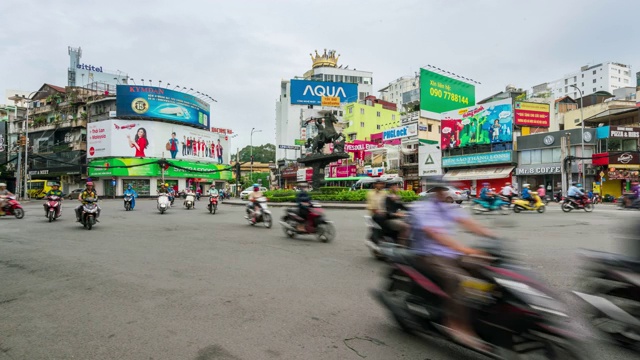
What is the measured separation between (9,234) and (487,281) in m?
12.8

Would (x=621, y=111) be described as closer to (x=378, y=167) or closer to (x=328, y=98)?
(x=378, y=167)

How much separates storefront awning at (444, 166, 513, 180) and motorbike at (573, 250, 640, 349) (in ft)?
102

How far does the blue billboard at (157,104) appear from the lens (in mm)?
47094

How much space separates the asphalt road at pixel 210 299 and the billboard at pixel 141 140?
138 ft

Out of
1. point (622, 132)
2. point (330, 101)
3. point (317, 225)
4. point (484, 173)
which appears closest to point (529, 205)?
point (317, 225)

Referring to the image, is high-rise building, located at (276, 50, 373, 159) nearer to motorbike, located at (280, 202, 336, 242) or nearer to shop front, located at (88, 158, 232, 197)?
shop front, located at (88, 158, 232, 197)

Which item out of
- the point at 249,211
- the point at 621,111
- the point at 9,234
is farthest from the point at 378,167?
the point at 9,234

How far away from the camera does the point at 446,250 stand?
3191mm

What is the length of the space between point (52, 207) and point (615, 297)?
16.9 metres

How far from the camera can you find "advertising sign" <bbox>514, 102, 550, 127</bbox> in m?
34.2

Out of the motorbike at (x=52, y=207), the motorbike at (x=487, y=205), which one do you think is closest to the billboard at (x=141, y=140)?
the motorbike at (x=52, y=207)

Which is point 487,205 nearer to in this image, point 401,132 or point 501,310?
point 501,310

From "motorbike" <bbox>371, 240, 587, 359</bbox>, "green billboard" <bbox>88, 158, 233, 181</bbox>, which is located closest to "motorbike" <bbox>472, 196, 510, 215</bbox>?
"motorbike" <bbox>371, 240, 587, 359</bbox>

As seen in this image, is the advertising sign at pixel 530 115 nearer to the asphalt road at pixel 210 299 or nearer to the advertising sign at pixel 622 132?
the advertising sign at pixel 622 132
